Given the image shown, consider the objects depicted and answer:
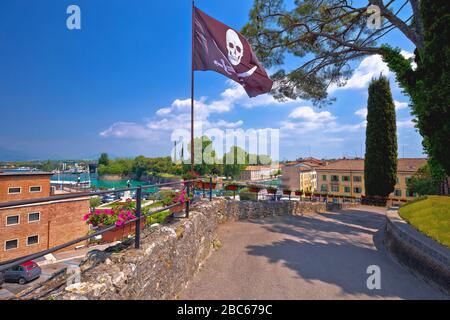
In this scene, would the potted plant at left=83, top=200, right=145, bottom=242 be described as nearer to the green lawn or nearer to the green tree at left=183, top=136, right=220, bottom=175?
the green lawn

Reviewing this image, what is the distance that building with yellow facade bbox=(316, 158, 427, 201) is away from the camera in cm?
3434

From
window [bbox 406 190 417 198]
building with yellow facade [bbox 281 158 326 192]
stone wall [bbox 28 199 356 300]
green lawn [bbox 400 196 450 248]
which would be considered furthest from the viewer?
building with yellow facade [bbox 281 158 326 192]

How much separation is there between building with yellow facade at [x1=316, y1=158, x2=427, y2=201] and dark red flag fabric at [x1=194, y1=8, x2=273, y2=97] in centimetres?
3763

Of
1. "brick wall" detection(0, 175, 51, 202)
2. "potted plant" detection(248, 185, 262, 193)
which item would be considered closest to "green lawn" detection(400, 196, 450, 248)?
"potted plant" detection(248, 185, 262, 193)

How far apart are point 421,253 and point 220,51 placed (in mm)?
6655

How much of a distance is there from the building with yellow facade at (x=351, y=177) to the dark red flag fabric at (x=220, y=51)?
37625mm

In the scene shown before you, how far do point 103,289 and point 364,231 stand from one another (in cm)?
912

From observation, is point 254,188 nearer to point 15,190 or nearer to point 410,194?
point 15,190

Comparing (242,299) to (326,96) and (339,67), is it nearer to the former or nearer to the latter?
(326,96)

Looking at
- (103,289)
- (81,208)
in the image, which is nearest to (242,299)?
(103,289)
